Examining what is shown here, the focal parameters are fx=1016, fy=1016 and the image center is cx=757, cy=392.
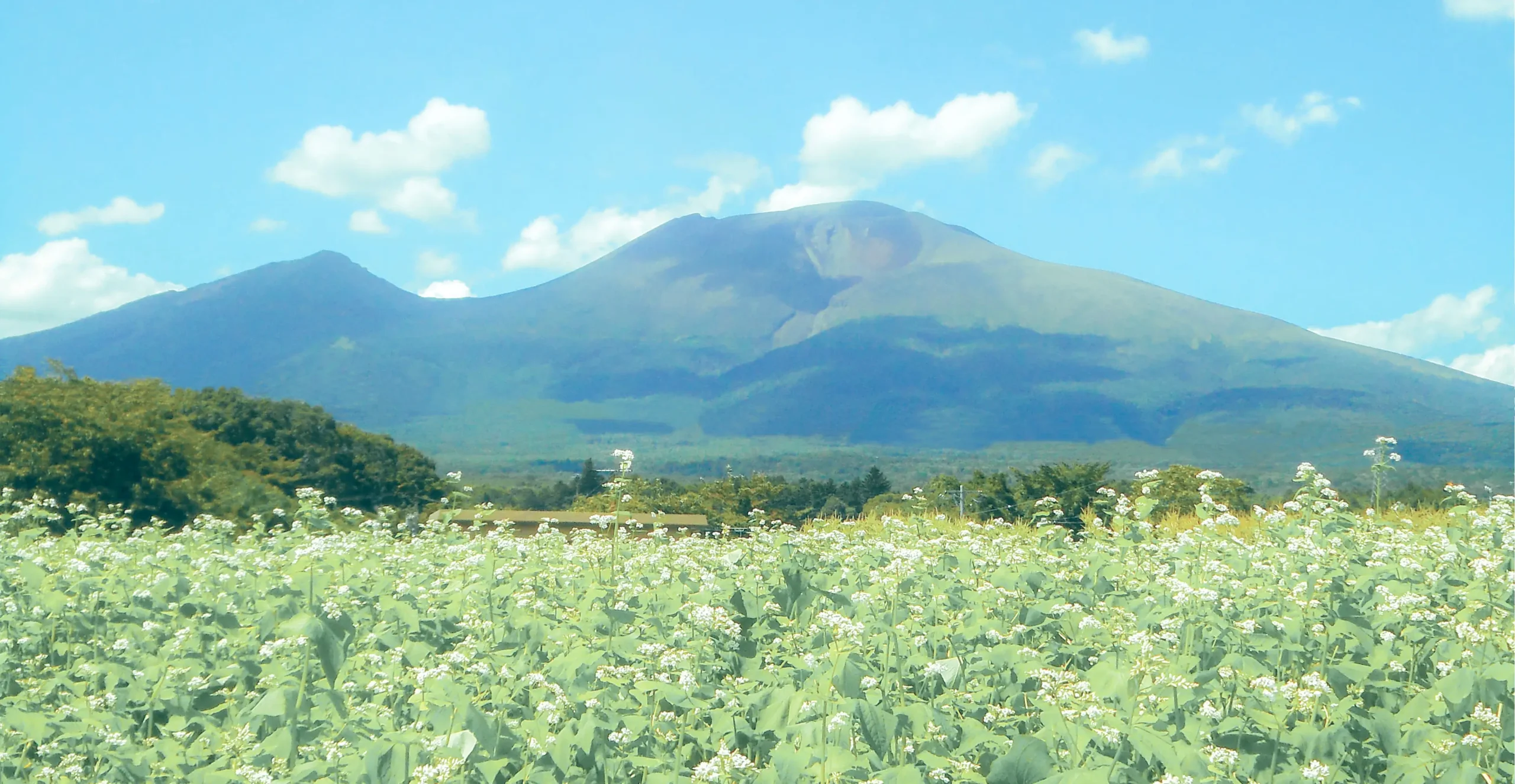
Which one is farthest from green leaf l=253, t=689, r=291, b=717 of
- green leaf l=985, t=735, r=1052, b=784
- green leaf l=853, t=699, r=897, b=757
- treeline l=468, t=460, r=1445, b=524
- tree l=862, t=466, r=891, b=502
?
tree l=862, t=466, r=891, b=502

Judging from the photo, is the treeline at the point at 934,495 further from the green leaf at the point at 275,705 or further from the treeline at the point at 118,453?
the treeline at the point at 118,453

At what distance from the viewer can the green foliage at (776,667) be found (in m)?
3.39

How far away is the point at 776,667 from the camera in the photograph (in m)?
4.39

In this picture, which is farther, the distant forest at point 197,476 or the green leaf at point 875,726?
the distant forest at point 197,476

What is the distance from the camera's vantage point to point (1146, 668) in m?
3.95

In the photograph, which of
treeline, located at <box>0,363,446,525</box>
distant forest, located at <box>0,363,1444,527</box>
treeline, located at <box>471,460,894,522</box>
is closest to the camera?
distant forest, located at <box>0,363,1444,527</box>

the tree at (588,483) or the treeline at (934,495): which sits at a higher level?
the treeline at (934,495)

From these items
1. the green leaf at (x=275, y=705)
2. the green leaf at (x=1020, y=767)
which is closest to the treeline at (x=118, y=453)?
the green leaf at (x=275, y=705)

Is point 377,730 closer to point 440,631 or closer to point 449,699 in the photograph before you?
point 449,699

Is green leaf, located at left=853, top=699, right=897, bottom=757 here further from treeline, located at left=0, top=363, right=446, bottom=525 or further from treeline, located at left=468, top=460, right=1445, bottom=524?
treeline, located at left=0, top=363, right=446, bottom=525

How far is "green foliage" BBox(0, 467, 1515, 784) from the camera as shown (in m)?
3.39

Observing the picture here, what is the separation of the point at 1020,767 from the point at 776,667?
4.65 ft

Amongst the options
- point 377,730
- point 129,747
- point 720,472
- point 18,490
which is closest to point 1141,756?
point 377,730

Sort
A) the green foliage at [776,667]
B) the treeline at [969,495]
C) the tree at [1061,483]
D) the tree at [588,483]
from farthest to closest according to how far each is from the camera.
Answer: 1. the tree at [588,483]
2. the tree at [1061,483]
3. the treeline at [969,495]
4. the green foliage at [776,667]
